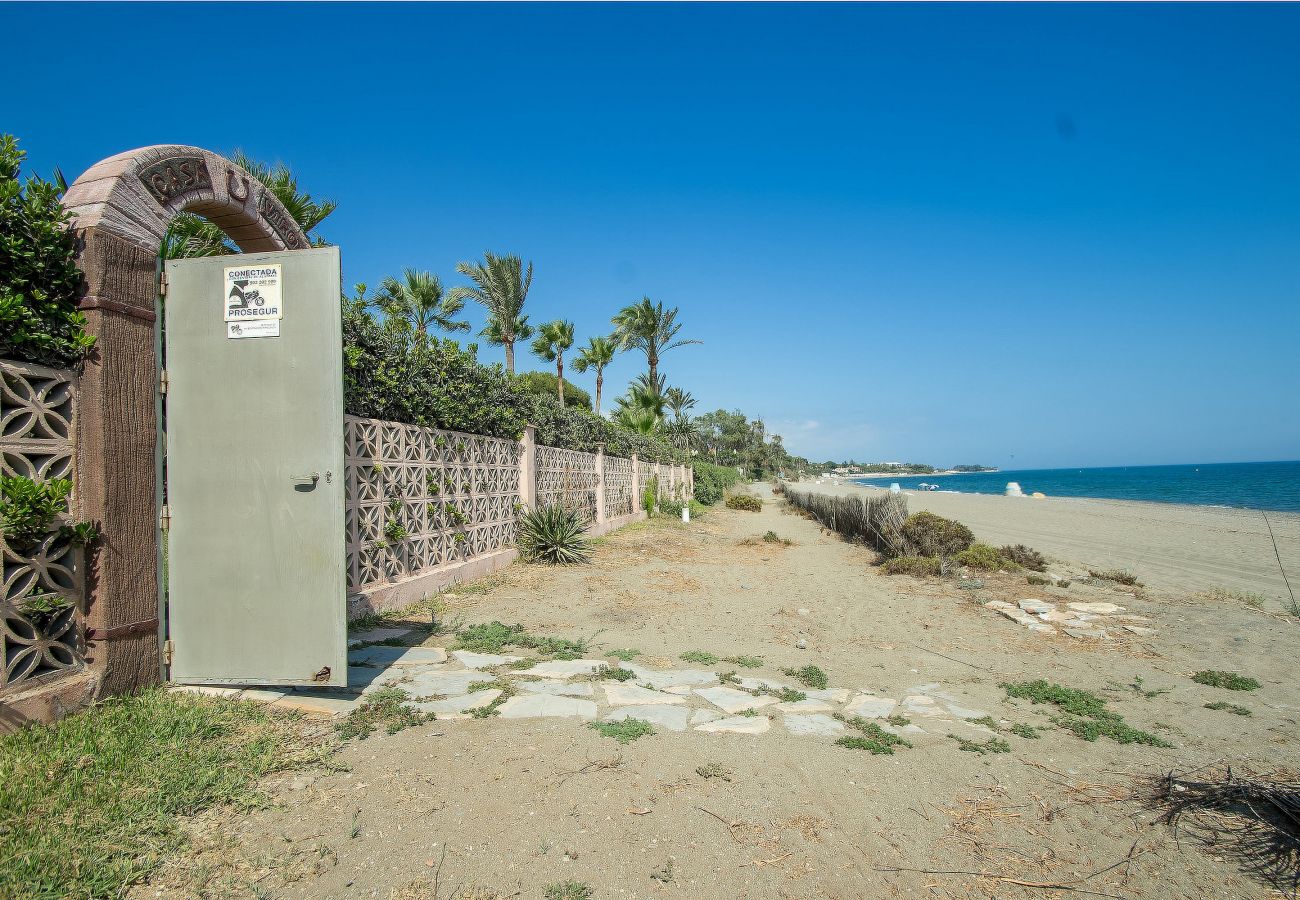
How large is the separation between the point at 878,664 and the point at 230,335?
5832mm

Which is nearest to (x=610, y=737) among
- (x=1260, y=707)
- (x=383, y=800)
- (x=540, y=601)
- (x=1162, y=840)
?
(x=383, y=800)

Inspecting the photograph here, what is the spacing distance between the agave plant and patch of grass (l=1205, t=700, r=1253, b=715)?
7.96 metres

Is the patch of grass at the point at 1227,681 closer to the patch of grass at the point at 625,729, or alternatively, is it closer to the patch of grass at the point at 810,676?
the patch of grass at the point at 810,676

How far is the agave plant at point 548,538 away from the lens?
10.2 metres

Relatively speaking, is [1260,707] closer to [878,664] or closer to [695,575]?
[878,664]

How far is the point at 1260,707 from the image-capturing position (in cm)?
467

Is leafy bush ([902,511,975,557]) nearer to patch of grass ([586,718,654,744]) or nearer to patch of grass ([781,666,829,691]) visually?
patch of grass ([781,666,829,691])

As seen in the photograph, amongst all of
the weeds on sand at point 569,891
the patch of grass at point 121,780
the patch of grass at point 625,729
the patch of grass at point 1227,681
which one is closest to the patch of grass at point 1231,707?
the patch of grass at point 1227,681

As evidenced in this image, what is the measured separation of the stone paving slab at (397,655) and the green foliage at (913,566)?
864 centimetres

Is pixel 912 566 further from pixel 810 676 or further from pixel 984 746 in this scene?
pixel 984 746

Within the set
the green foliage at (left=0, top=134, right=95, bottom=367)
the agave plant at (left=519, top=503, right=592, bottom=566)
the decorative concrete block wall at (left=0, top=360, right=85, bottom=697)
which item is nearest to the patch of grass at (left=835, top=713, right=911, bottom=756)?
the decorative concrete block wall at (left=0, top=360, right=85, bottom=697)

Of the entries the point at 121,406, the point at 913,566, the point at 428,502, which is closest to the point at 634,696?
the point at 121,406

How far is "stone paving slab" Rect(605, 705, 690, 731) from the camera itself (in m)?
3.88

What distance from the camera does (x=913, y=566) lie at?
11000 millimetres
